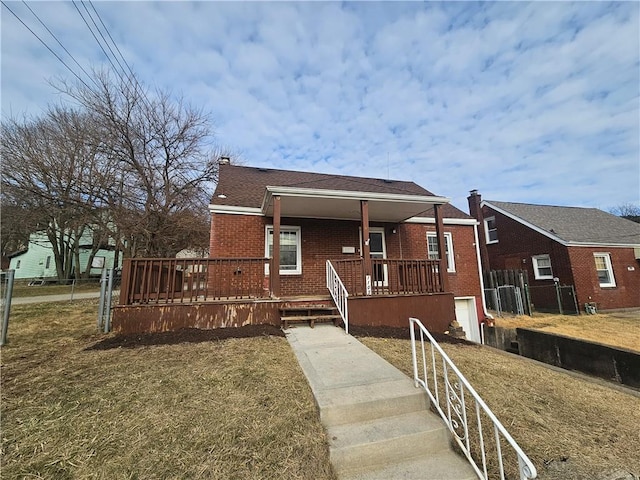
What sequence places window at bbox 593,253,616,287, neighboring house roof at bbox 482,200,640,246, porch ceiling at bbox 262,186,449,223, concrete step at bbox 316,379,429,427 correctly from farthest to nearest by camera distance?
neighboring house roof at bbox 482,200,640,246, window at bbox 593,253,616,287, porch ceiling at bbox 262,186,449,223, concrete step at bbox 316,379,429,427

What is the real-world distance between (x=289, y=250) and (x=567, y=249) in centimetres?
1389

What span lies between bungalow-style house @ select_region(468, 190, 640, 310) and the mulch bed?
1171 centimetres

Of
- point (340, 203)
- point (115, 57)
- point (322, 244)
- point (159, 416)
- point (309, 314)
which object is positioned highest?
point (115, 57)

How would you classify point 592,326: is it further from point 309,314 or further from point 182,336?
point 182,336

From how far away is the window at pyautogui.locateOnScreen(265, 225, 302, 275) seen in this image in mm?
9070

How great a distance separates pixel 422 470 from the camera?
87.1 inches

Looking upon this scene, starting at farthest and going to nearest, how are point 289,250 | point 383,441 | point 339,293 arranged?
point 289,250 → point 339,293 → point 383,441

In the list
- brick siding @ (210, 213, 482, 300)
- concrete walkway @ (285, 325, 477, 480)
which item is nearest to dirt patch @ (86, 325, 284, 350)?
concrete walkway @ (285, 325, 477, 480)

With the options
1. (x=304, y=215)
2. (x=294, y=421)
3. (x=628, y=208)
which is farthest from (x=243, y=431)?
(x=628, y=208)

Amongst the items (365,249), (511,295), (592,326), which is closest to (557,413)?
(365,249)

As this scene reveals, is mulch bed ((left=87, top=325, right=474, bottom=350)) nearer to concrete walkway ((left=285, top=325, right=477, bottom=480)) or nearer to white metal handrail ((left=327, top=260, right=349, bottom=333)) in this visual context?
white metal handrail ((left=327, top=260, right=349, bottom=333))

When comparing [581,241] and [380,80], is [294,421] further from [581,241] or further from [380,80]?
[581,241]

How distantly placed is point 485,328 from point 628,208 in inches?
2257

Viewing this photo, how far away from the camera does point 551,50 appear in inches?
300
